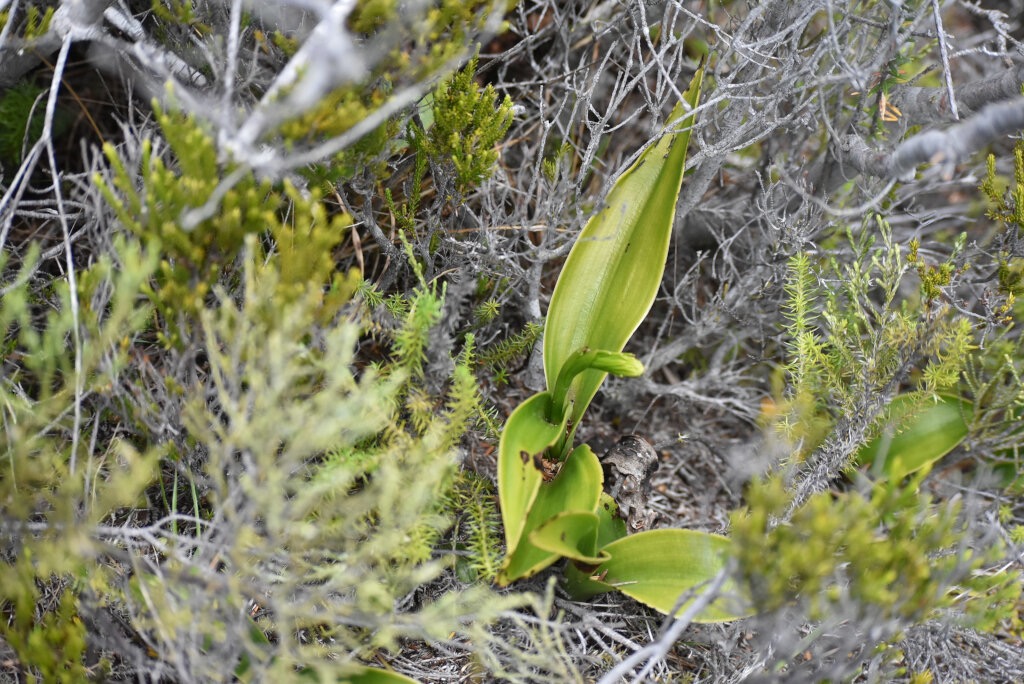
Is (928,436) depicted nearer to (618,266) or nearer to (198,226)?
(618,266)

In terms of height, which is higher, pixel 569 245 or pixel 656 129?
pixel 656 129

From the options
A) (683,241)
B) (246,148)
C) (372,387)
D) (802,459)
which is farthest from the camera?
(683,241)

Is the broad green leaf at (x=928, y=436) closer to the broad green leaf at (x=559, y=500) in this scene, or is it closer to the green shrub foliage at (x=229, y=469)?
the broad green leaf at (x=559, y=500)

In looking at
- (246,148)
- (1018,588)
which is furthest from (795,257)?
(246,148)

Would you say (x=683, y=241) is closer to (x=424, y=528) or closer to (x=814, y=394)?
(x=814, y=394)

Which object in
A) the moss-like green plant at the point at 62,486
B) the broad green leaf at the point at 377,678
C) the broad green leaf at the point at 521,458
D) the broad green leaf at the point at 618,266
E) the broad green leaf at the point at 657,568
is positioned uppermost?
the moss-like green plant at the point at 62,486

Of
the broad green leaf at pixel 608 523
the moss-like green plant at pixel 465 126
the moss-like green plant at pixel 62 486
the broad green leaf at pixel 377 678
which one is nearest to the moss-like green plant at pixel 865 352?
the broad green leaf at pixel 608 523
